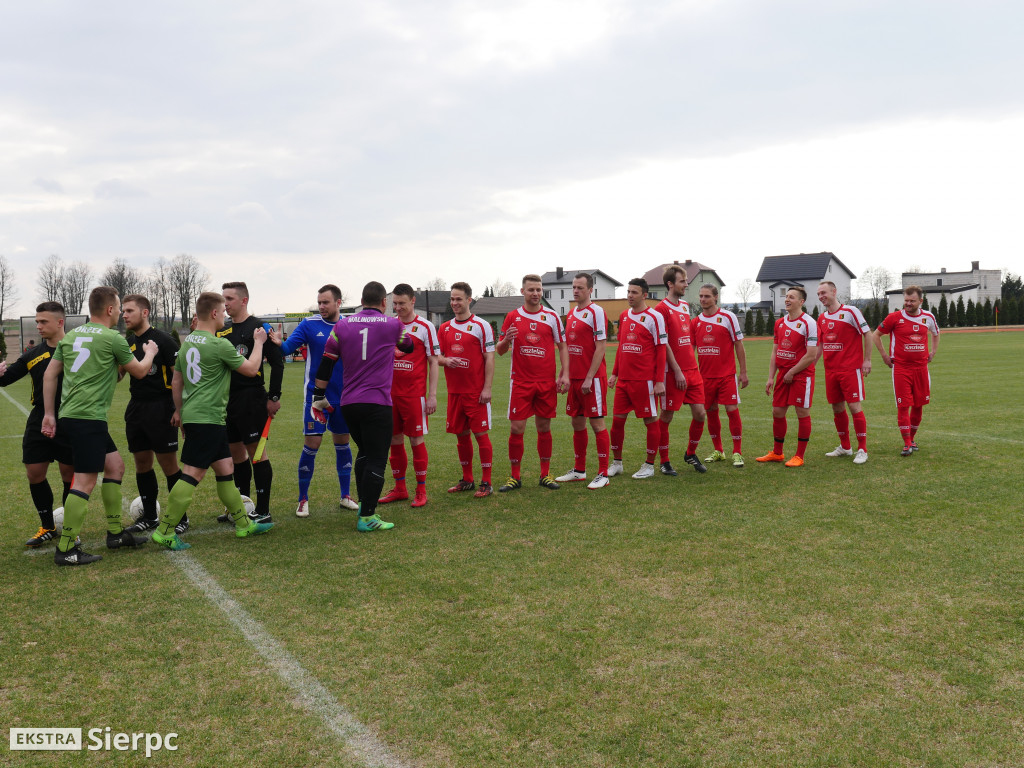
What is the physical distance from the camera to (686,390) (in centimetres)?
887

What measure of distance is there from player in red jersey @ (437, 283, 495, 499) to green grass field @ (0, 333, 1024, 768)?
0.79 metres

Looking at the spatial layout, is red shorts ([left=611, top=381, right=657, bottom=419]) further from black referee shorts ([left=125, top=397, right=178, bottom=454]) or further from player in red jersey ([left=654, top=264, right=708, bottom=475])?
black referee shorts ([left=125, top=397, right=178, bottom=454])

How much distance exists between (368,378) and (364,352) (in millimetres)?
228

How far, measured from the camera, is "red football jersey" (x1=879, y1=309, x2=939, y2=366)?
9.51m

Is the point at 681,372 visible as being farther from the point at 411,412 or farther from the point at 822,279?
the point at 822,279

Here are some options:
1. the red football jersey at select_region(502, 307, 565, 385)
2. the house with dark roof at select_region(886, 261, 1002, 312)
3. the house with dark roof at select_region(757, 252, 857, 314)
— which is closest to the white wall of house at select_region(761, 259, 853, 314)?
the house with dark roof at select_region(757, 252, 857, 314)

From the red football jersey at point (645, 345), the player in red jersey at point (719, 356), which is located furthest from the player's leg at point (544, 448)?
the player in red jersey at point (719, 356)

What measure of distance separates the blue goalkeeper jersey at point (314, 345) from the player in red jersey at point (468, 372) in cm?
111

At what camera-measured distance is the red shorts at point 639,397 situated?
824cm

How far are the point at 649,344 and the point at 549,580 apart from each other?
13.0 ft

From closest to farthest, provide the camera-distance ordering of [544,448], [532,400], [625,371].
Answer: [532,400] < [544,448] < [625,371]

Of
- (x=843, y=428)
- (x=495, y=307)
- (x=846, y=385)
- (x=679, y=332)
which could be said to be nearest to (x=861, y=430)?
(x=843, y=428)

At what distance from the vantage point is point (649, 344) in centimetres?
820

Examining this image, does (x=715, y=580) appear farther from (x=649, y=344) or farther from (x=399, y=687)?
(x=649, y=344)
